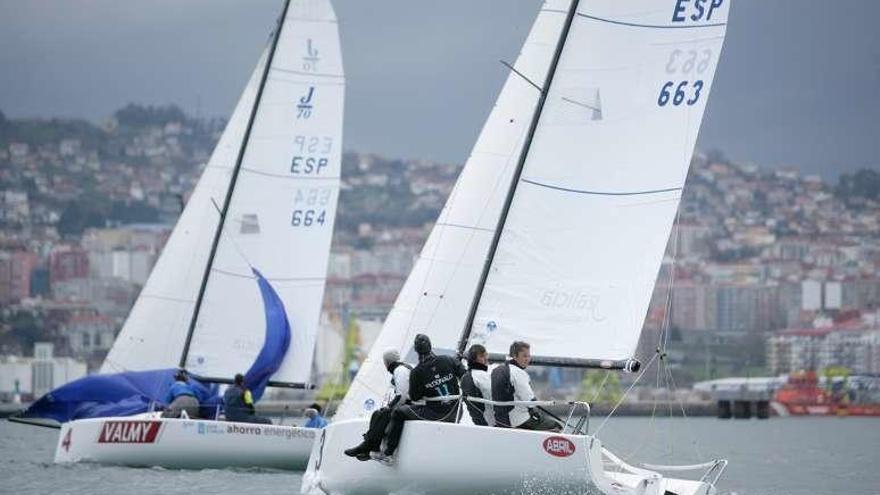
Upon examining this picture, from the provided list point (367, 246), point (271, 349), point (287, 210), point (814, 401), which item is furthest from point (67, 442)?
point (367, 246)

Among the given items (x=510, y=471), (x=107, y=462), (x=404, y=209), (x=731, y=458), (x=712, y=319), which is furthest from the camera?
(x=404, y=209)

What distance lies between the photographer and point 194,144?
192 metres

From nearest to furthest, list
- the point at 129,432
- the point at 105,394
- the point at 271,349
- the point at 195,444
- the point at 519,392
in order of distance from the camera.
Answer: the point at 519,392
the point at 195,444
the point at 129,432
the point at 105,394
the point at 271,349

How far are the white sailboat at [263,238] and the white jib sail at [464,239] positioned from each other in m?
7.45

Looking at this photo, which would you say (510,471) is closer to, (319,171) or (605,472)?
(605,472)

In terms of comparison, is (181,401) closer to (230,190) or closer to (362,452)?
(230,190)

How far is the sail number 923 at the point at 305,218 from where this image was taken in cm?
2656

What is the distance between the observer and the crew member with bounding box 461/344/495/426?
15188mm

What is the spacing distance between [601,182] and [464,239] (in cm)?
224

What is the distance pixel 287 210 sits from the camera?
26.6 metres

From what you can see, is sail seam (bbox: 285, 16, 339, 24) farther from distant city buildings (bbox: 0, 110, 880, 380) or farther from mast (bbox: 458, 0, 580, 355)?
distant city buildings (bbox: 0, 110, 880, 380)

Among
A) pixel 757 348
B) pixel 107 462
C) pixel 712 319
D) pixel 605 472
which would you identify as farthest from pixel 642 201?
pixel 712 319

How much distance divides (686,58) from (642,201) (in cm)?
122

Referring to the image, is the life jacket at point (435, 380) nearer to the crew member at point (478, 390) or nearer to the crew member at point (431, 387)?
the crew member at point (431, 387)
